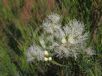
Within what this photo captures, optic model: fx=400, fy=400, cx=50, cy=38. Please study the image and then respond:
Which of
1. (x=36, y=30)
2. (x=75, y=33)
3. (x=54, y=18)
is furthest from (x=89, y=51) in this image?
(x=36, y=30)

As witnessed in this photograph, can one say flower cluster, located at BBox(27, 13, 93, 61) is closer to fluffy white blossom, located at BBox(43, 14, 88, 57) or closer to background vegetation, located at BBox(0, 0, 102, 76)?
fluffy white blossom, located at BBox(43, 14, 88, 57)

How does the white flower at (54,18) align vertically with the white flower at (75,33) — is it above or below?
above

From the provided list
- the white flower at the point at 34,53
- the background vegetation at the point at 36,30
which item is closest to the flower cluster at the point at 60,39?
the white flower at the point at 34,53

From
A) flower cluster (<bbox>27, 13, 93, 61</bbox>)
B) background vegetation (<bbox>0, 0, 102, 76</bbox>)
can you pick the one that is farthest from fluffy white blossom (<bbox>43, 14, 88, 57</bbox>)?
background vegetation (<bbox>0, 0, 102, 76</bbox>)

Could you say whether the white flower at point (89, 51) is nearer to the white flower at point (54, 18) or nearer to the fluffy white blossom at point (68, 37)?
the fluffy white blossom at point (68, 37)

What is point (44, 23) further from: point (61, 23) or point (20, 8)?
point (20, 8)

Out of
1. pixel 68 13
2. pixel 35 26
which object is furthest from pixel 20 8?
pixel 68 13

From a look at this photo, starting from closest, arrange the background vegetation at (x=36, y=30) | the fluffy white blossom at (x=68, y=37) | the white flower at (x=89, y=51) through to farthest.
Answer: the fluffy white blossom at (x=68, y=37) < the white flower at (x=89, y=51) < the background vegetation at (x=36, y=30)
